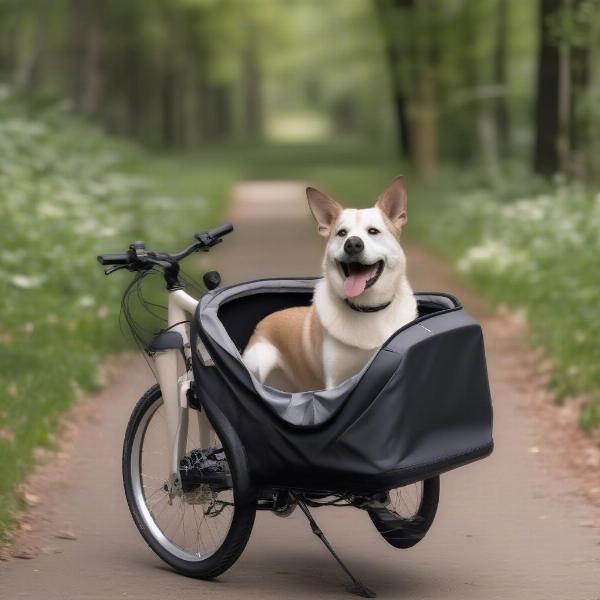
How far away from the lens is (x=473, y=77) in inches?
1334

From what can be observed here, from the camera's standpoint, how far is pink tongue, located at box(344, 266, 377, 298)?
17.3 ft

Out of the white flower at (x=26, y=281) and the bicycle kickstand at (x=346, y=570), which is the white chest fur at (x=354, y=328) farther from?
the white flower at (x=26, y=281)

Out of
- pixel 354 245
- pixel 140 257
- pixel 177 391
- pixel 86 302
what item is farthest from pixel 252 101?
pixel 354 245

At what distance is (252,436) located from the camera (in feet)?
17.2

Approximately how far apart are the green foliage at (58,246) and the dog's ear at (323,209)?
6.67ft

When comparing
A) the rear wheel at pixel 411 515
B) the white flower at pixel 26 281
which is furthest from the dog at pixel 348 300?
the white flower at pixel 26 281

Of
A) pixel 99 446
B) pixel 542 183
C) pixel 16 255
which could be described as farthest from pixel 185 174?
pixel 99 446

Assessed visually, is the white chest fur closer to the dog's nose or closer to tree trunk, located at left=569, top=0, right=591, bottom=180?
the dog's nose

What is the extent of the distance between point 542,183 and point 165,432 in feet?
49.8

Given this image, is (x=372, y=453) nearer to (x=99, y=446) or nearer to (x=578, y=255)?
(x=99, y=446)

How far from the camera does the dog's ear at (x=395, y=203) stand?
17.7 feet

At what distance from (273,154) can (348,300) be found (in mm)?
55351

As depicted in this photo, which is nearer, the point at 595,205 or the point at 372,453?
the point at 372,453

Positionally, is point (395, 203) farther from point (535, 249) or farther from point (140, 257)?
point (535, 249)
